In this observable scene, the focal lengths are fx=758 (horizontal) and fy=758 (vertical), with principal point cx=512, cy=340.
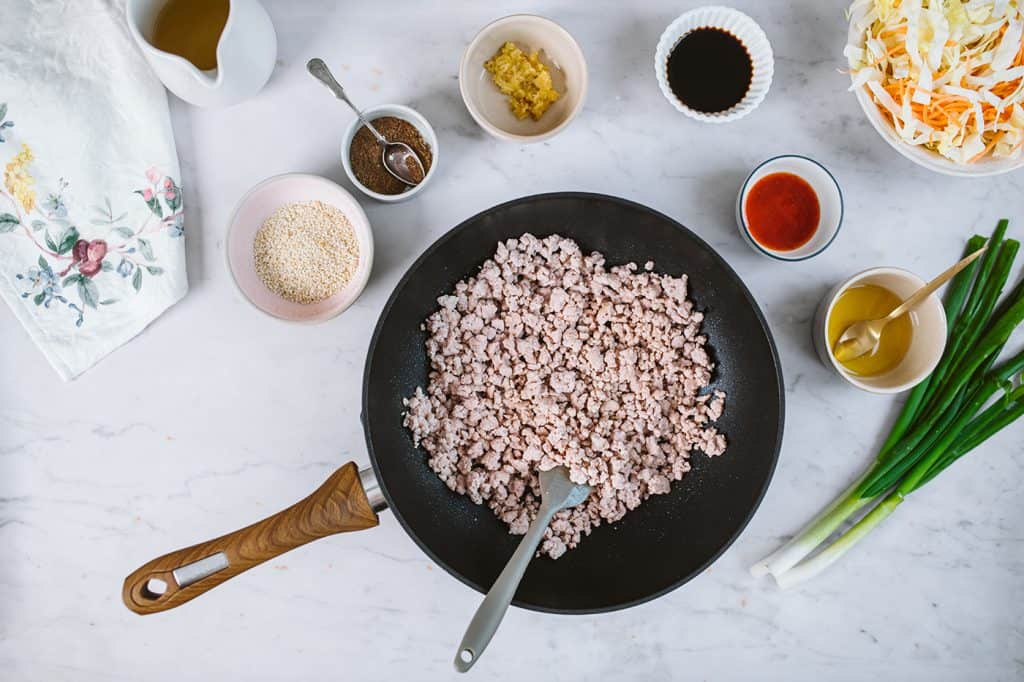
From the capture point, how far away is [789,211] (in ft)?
4.31

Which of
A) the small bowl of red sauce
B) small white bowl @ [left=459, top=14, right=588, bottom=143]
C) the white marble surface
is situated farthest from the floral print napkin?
the small bowl of red sauce

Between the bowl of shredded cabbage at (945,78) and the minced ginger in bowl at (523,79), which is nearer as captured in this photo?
the bowl of shredded cabbage at (945,78)

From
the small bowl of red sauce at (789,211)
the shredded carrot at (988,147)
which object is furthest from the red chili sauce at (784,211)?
the shredded carrot at (988,147)

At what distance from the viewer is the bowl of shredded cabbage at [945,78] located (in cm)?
120

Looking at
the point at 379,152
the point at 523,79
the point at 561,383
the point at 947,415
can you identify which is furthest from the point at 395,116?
the point at 947,415

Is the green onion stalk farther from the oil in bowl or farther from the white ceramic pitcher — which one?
the white ceramic pitcher

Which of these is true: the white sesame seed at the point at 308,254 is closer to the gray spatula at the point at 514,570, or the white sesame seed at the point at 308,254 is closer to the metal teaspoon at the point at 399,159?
the metal teaspoon at the point at 399,159

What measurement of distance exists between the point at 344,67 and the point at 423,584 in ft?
3.13

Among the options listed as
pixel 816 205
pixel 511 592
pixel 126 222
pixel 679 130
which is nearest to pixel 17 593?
pixel 126 222

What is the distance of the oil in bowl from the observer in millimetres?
1327

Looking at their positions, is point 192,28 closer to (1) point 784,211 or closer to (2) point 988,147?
(1) point 784,211

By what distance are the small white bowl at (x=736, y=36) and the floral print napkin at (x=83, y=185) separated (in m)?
0.88

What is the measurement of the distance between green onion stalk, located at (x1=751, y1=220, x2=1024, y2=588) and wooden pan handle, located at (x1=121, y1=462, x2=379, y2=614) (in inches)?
29.1

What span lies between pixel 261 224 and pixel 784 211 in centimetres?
91
